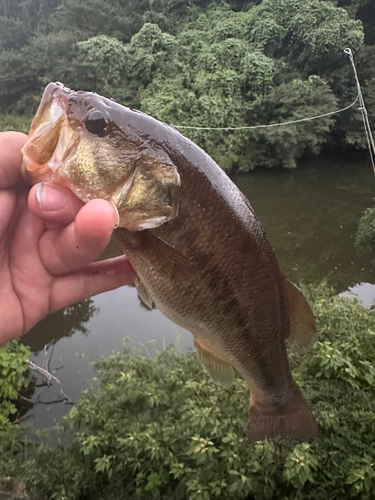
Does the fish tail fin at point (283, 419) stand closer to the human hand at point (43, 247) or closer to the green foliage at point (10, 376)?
the human hand at point (43, 247)

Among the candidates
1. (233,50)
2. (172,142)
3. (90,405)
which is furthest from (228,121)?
(172,142)

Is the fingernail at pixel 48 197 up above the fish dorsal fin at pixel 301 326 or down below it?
above

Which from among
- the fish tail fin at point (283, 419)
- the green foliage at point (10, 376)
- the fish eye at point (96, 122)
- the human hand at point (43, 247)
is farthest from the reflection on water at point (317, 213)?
the fish eye at point (96, 122)

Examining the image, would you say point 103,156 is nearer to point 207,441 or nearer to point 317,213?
point 207,441

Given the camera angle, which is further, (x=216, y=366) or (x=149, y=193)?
(x=216, y=366)

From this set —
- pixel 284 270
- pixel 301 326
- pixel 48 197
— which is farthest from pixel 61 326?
pixel 48 197

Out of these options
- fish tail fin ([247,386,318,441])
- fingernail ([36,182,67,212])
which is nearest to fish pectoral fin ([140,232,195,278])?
fingernail ([36,182,67,212])

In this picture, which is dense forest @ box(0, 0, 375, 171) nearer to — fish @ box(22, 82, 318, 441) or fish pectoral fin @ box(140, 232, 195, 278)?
fish @ box(22, 82, 318, 441)
